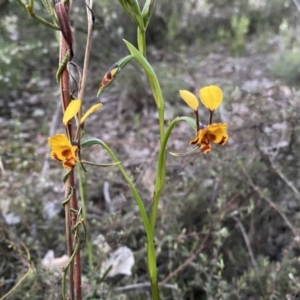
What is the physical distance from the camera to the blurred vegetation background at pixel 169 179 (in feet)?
3.44

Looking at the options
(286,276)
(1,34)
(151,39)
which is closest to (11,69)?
(1,34)

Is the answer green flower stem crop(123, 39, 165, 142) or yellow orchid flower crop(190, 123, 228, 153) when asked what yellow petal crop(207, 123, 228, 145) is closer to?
yellow orchid flower crop(190, 123, 228, 153)

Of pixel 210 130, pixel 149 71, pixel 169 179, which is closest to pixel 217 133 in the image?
pixel 210 130

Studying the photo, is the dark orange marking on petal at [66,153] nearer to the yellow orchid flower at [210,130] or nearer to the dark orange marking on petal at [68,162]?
the dark orange marking on petal at [68,162]

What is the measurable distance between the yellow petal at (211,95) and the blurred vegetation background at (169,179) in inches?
18.4

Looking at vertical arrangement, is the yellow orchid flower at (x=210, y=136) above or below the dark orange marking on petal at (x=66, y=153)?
above

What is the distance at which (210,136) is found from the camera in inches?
21.8

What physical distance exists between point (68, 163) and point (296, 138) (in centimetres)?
93

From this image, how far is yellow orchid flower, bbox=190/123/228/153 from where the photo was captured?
1.78ft

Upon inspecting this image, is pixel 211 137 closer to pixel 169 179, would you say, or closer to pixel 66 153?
pixel 66 153

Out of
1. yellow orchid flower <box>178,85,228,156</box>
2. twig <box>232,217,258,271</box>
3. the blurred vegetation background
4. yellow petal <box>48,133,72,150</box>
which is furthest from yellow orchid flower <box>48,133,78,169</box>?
twig <box>232,217,258,271</box>

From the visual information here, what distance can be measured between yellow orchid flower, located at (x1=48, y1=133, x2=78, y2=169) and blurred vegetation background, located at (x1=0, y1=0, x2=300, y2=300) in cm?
40

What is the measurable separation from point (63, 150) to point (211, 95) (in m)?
0.19

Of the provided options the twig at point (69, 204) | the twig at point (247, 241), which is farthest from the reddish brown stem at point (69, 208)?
the twig at point (247, 241)
